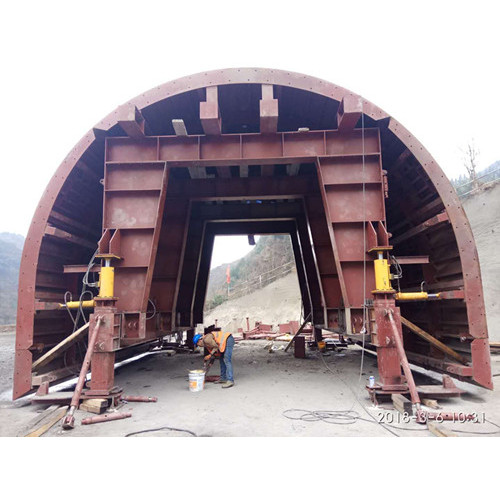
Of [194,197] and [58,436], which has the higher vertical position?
[194,197]

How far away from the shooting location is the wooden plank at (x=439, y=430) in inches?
188

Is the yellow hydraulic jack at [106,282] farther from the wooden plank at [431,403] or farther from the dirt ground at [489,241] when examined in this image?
the dirt ground at [489,241]

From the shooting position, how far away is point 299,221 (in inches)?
504

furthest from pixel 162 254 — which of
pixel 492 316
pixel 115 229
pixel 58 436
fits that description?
pixel 492 316

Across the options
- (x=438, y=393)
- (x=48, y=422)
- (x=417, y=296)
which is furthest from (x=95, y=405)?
(x=417, y=296)

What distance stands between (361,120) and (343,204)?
6.31ft

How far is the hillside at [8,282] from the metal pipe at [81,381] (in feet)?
177

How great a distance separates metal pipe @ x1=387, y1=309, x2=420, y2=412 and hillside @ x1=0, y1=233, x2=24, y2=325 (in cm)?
5714

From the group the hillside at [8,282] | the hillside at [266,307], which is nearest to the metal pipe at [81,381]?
the hillside at [266,307]

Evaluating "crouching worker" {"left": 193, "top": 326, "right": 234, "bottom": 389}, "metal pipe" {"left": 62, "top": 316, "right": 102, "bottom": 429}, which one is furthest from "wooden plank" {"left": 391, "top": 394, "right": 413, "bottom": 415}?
"metal pipe" {"left": 62, "top": 316, "right": 102, "bottom": 429}

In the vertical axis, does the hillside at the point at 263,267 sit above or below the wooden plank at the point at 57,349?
above

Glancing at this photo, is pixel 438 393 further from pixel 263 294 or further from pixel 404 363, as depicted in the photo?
pixel 263 294

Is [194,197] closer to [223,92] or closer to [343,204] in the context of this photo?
[223,92]
